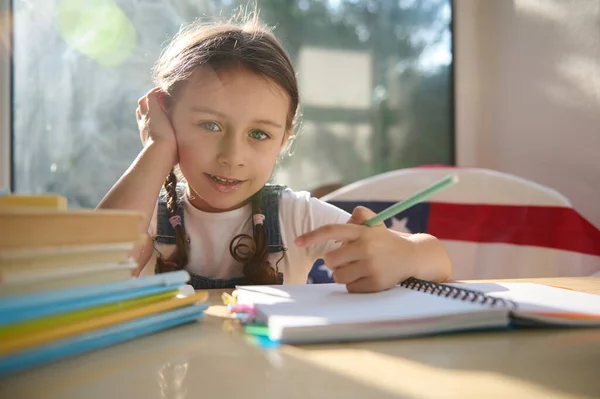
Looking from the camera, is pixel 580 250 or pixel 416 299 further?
pixel 580 250

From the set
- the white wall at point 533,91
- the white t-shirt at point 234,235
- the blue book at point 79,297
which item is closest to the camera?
the blue book at point 79,297

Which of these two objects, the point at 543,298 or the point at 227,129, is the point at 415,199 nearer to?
the point at 543,298

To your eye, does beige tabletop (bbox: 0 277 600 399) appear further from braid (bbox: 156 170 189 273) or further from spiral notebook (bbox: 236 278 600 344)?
braid (bbox: 156 170 189 273)

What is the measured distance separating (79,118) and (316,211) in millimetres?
993

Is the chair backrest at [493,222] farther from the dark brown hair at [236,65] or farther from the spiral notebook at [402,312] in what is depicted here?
the spiral notebook at [402,312]

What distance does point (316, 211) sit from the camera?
104 centimetres

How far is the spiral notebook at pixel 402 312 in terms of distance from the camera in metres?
0.42

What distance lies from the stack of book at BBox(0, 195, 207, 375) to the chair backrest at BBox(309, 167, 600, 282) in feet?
3.27

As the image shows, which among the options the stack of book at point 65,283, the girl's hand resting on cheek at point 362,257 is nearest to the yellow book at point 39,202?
the stack of book at point 65,283

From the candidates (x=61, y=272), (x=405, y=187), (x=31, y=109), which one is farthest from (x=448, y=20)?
(x=61, y=272)

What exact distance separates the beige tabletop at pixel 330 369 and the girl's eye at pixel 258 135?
49cm

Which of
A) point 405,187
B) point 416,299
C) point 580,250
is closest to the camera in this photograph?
point 416,299

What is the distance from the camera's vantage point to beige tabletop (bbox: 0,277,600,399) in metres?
0.31

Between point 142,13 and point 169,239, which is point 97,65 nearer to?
point 142,13
